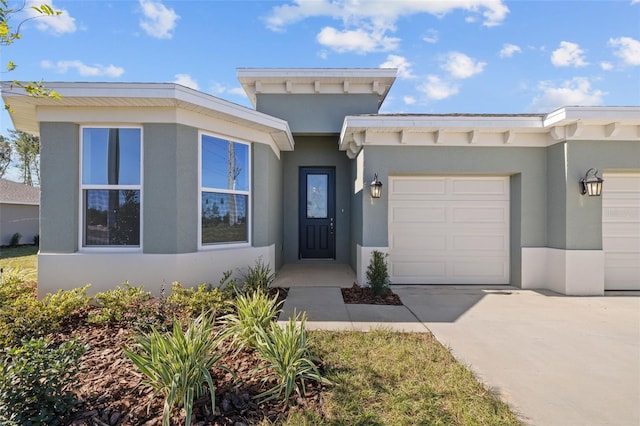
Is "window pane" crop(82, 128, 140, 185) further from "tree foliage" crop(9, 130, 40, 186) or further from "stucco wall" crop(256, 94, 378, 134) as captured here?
"tree foliage" crop(9, 130, 40, 186)

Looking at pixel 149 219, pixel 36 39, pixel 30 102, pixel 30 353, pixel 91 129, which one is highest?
pixel 36 39

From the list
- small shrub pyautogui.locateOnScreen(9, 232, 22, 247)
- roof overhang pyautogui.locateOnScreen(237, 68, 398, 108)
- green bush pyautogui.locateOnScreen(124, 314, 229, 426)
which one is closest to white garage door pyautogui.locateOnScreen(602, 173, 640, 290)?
roof overhang pyautogui.locateOnScreen(237, 68, 398, 108)

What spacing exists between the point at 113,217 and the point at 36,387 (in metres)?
3.73

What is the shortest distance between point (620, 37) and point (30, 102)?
11542mm

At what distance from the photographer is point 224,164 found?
5.96 m

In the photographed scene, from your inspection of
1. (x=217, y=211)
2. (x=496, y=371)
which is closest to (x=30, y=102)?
(x=217, y=211)

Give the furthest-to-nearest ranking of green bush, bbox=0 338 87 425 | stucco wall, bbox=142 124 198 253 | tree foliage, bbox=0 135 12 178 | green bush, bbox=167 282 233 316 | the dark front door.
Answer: tree foliage, bbox=0 135 12 178 → the dark front door → stucco wall, bbox=142 124 198 253 → green bush, bbox=167 282 233 316 → green bush, bbox=0 338 87 425

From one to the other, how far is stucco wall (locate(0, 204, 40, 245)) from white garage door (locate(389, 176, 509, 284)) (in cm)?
1872

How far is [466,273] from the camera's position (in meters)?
6.61

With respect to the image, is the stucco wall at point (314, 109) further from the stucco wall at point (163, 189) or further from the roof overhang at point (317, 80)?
the stucco wall at point (163, 189)

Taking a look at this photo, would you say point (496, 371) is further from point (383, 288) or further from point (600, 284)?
point (600, 284)

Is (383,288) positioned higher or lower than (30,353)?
lower

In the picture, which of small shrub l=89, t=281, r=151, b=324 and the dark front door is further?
the dark front door

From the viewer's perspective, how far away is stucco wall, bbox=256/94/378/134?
8594 mm
